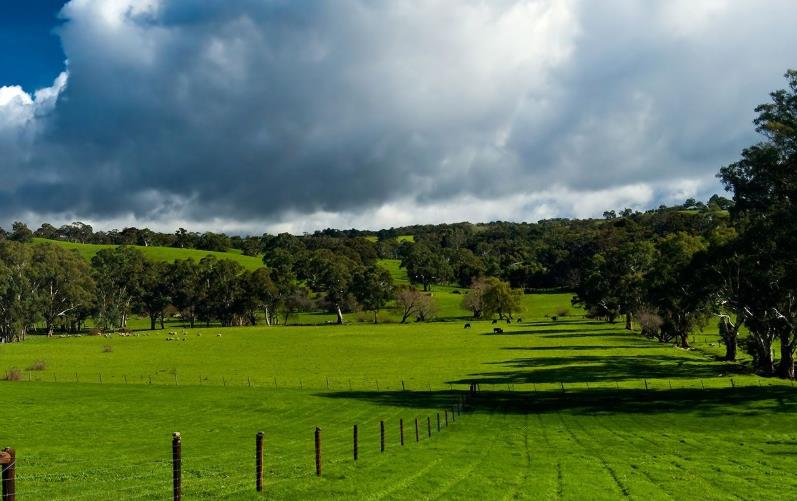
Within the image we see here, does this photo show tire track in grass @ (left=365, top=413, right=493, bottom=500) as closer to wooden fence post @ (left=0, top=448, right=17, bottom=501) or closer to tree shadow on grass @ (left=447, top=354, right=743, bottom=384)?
wooden fence post @ (left=0, top=448, right=17, bottom=501)

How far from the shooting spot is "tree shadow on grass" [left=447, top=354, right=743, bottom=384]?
63.3m

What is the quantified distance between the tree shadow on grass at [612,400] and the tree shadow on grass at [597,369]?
347 inches

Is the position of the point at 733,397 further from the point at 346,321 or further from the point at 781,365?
the point at 346,321

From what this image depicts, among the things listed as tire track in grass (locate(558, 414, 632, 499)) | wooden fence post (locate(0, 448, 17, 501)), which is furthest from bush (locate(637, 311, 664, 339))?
wooden fence post (locate(0, 448, 17, 501))

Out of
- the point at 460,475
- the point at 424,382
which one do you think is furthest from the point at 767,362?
the point at 460,475

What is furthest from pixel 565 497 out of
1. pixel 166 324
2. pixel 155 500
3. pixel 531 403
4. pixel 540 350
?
pixel 166 324

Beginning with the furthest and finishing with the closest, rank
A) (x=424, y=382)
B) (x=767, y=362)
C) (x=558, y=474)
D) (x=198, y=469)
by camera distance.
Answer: (x=767, y=362), (x=424, y=382), (x=198, y=469), (x=558, y=474)

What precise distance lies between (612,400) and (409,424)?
20.0m

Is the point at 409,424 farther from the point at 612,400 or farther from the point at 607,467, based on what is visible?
the point at 612,400

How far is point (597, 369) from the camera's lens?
229ft

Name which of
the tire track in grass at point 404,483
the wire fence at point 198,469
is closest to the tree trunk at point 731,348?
the wire fence at point 198,469

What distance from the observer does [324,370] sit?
74.1 meters

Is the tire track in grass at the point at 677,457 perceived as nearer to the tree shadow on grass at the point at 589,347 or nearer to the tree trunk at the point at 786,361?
the tree trunk at the point at 786,361

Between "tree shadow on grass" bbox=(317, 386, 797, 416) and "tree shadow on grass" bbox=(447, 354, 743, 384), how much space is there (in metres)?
8.83
